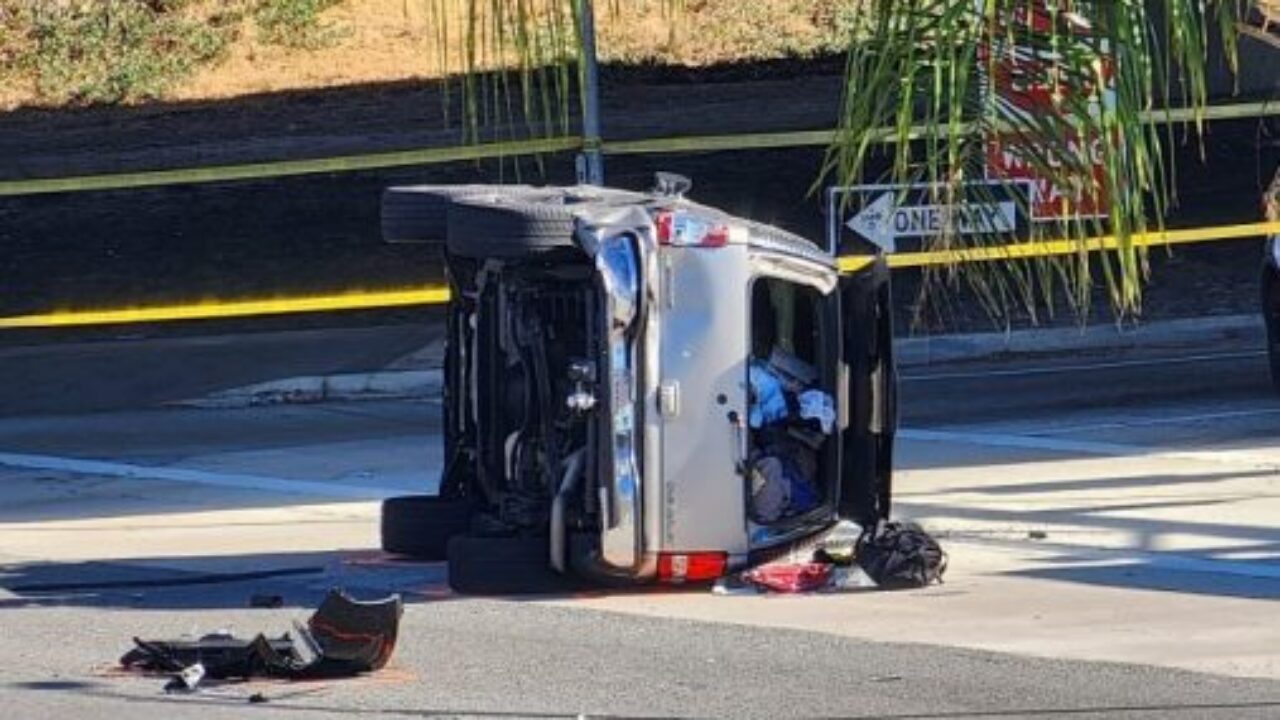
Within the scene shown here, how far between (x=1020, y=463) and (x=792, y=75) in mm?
13304

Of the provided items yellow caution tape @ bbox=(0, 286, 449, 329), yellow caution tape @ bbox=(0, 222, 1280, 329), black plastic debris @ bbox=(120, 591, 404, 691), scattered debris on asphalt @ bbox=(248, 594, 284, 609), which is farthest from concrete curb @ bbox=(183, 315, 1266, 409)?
black plastic debris @ bbox=(120, 591, 404, 691)

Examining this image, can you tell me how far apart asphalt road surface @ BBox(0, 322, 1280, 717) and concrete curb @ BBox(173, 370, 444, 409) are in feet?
0.75

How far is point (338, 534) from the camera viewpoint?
12484 mm

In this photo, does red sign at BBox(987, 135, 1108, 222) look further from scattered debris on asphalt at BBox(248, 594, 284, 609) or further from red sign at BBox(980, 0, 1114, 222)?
scattered debris on asphalt at BBox(248, 594, 284, 609)

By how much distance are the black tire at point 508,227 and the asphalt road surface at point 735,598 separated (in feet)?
4.96

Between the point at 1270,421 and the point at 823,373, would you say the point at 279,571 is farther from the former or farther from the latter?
the point at 1270,421

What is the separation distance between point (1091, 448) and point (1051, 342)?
13.6 feet

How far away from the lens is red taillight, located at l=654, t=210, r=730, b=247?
10234 mm

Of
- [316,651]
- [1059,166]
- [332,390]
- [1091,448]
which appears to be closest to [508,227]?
[316,651]

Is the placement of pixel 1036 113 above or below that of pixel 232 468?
above

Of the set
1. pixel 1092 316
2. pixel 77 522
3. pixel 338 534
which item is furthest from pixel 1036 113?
pixel 1092 316

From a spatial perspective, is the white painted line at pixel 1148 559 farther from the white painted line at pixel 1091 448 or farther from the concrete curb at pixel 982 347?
the concrete curb at pixel 982 347

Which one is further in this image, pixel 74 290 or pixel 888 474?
pixel 74 290

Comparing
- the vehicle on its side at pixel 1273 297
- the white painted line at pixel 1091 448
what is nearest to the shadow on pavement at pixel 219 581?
the white painted line at pixel 1091 448
